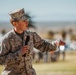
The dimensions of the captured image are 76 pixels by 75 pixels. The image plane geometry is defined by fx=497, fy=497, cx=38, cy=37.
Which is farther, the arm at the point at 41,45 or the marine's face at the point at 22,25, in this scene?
the arm at the point at 41,45

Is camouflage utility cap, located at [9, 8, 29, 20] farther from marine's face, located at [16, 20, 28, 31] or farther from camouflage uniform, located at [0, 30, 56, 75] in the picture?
camouflage uniform, located at [0, 30, 56, 75]

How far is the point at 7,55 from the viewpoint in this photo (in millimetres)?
6637

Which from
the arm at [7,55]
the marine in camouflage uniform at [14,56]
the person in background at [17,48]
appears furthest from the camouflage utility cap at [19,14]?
the arm at [7,55]

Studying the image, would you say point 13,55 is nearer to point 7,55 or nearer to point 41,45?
point 7,55

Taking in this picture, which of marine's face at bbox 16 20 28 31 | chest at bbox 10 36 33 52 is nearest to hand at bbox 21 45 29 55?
chest at bbox 10 36 33 52

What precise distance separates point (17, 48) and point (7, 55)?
0.60ft

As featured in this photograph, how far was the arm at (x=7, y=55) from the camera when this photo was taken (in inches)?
260

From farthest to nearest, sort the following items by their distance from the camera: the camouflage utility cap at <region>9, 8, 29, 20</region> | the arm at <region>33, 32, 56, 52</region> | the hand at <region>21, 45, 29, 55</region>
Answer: the arm at <region>33, 32, 56, 52</region> < the camouflage utility cap at <region>9, 8, 29, 20</region> < the hand at <region>21, 45, 29, 55</region>

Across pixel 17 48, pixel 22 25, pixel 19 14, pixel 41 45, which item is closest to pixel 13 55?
pixel 17 48

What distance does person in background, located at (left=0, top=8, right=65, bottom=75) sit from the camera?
6.62 m

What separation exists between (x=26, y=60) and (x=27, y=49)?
0.67 feet

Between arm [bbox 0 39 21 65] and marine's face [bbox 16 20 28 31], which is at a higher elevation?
marine's face [bbox 16 20 28 31]

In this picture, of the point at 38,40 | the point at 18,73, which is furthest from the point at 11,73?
the point at 38,40

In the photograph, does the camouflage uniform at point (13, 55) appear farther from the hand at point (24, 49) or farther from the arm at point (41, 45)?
the arm at point (41, 45)
